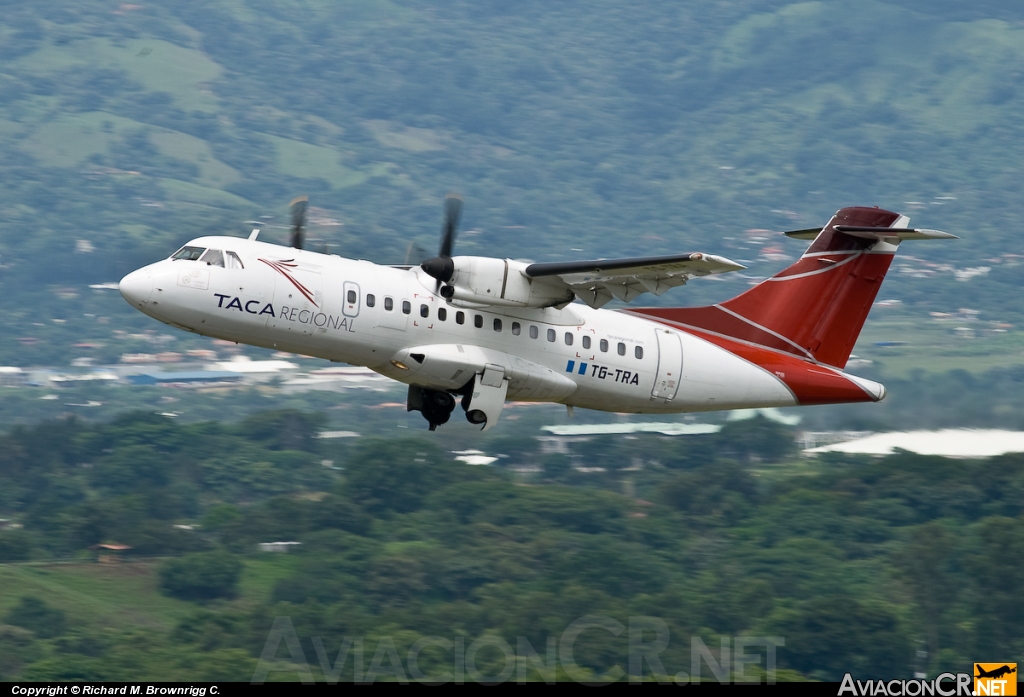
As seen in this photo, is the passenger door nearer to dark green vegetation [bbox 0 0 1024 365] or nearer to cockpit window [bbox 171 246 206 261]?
cockpit window [bbox 171 246 206 261]

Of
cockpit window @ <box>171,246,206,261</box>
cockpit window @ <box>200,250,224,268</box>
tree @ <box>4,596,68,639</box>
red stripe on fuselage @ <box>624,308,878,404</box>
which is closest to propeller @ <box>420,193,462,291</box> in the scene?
cockpit window @ <box>200,250,224,268</box>

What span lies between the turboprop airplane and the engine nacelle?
0.02 meters

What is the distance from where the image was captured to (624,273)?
21969mm

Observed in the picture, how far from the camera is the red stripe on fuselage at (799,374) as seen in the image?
25.1 m

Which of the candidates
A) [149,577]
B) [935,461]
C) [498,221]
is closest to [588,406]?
[149,577]

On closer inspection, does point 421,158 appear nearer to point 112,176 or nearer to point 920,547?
point 112,176

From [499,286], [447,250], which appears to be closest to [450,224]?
[447,250]

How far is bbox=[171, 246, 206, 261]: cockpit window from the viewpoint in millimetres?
21234

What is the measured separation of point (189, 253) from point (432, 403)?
16.4ft

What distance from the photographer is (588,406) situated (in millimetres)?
24031

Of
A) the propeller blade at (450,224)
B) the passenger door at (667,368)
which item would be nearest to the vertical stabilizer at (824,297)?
the passenger door at (667,368)

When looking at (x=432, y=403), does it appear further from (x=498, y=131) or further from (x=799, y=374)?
(x=498, y=131)

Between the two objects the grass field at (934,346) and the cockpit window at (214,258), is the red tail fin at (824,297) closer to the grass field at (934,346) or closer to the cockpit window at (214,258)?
the cockpit window at (214,258)

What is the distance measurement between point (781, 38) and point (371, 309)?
602ft
